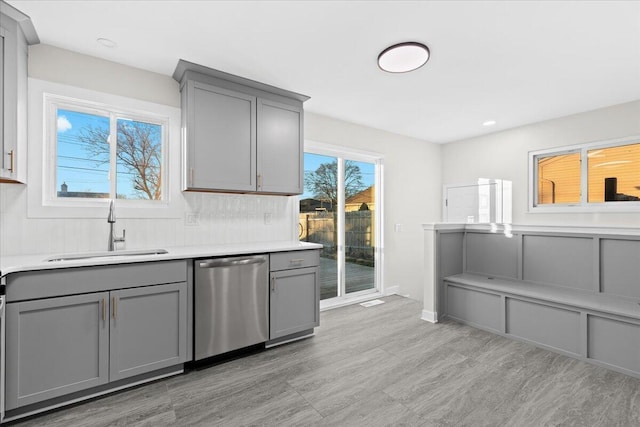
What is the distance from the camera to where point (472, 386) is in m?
2.16

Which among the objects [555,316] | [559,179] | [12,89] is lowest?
[555,316]

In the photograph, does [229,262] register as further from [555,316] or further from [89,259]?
[555,316]

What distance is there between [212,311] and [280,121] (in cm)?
197

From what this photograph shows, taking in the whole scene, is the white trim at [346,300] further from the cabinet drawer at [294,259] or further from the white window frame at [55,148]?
the white window frame at [55,148]

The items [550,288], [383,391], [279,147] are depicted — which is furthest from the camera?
[279,147]

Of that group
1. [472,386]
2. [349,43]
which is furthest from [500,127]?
[472,386]

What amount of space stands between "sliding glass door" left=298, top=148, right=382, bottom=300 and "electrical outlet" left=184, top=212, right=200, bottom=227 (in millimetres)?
1298

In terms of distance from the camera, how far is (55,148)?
2377 mm

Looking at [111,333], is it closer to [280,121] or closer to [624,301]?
[280,121]

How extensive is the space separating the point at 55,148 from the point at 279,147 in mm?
1864

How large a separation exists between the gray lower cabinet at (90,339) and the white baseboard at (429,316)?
260 centimetres

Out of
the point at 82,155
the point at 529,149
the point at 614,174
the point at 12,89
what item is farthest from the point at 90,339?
the point at 614,174

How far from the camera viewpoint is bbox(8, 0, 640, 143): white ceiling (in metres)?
1.93

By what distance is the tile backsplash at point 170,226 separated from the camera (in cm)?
219
